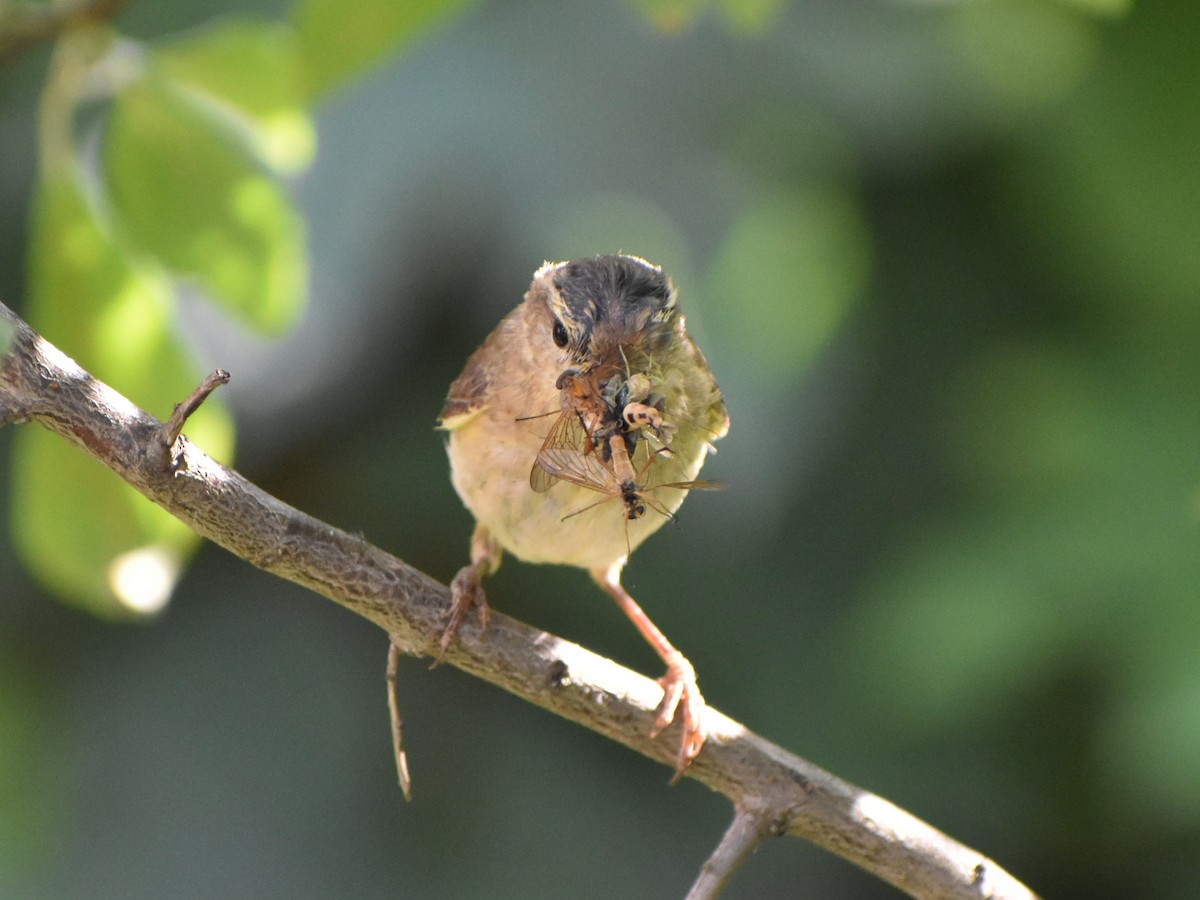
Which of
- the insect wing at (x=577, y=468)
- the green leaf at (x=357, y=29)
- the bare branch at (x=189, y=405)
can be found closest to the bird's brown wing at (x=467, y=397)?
the insect wing at (x=577, y=468)

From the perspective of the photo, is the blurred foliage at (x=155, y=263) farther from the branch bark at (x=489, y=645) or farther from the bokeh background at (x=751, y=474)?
the bokeh background at (x=751, y=474)

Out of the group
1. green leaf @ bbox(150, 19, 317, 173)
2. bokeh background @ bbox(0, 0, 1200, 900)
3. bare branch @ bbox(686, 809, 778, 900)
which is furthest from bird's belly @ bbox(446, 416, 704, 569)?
green leaf @ bbox(150, 19, 317, 173)

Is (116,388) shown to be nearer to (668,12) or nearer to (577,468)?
(577,468)

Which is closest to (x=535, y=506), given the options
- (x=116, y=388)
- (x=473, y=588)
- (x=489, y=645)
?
(x=473, y=588)

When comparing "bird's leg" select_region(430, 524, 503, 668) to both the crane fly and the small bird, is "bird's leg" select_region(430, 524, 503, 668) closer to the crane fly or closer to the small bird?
the small bird

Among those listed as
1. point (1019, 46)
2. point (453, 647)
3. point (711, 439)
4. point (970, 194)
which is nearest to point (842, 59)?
point (1019, 46)

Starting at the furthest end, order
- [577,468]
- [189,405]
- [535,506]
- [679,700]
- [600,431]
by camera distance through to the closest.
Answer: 1. [535,506]
2. [679,700]
3. [577,468]
4. [600,431]
5. [189,405]

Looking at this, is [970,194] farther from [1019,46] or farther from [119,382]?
[119,382]
